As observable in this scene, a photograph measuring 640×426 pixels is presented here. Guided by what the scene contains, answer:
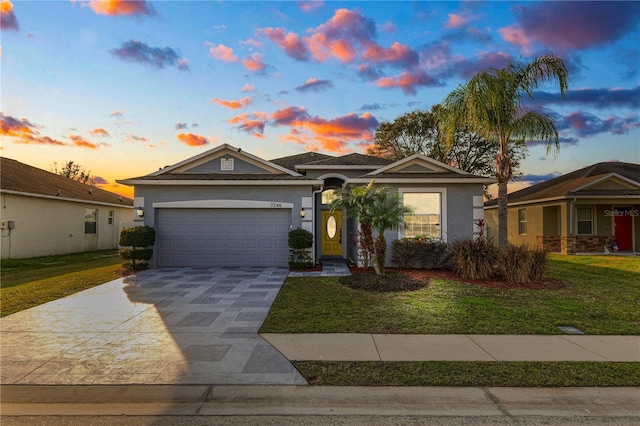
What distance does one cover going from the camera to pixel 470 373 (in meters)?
3.89

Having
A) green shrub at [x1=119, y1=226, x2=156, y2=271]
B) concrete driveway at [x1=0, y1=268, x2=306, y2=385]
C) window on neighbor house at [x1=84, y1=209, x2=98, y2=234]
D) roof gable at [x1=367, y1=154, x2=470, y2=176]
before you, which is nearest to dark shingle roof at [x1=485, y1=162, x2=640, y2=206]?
roof gable at [x1=367, y1=154, x2=470, y2=176]

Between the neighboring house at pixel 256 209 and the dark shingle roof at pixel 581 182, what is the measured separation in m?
9.35

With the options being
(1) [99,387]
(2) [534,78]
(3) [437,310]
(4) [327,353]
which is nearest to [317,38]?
(2) [534,78]

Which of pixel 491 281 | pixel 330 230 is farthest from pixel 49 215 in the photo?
pixel 491 281

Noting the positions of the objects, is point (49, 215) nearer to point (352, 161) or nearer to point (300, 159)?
point (300, 159)

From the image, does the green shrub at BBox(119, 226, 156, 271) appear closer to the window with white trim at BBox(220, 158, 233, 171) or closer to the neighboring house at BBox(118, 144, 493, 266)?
the neighboring house at BBox(118, 144, 493, 266)

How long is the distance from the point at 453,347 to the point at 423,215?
7.88 metres

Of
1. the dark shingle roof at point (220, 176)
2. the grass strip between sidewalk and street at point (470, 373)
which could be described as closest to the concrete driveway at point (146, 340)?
the grass strip between sidewalk and street at point (470, 373)

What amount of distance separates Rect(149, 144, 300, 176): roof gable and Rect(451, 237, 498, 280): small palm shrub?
266 inches

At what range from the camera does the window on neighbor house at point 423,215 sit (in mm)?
12094

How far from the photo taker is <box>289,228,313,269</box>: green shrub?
37.7 ft

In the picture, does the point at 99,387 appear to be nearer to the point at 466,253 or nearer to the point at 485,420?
the point at 485,420

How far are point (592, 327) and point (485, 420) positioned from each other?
4.10 m

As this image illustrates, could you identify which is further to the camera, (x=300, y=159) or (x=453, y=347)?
(x=300, y=159)
